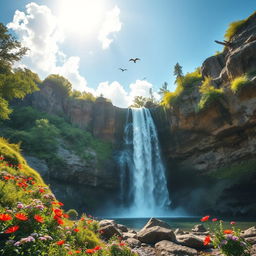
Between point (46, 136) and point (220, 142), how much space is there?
837 inches

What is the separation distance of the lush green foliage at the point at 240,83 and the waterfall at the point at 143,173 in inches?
563

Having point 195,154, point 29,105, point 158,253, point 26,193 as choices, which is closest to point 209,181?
point 195,154

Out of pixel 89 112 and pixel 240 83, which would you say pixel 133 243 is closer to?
pixel 240 83

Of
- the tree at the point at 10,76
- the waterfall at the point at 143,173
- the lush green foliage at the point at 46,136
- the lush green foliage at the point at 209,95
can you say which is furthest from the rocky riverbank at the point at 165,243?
→ the waterfall at the point at 143,173

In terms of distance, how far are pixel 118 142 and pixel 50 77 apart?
17559 millimetres

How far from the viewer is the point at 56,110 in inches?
1501

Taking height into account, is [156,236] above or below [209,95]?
below

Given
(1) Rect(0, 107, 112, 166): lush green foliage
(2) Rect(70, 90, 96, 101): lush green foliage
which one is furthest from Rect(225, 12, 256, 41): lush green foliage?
(2) Rect(70, 90, 96, 101): lush green foliage

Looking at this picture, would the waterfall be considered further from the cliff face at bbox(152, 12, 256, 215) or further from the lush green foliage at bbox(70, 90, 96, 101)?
the lush green foliage at bbox(70, 90, 96, 101)

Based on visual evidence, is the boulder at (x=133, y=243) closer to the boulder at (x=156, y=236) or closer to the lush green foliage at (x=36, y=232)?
the boulder at (x=156, y=236)

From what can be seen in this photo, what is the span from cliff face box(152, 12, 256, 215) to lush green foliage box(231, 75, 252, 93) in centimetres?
34

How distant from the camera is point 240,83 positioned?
21281 millimetres

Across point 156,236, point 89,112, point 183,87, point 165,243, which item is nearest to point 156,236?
point 156,236

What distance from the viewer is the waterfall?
29234 mm
